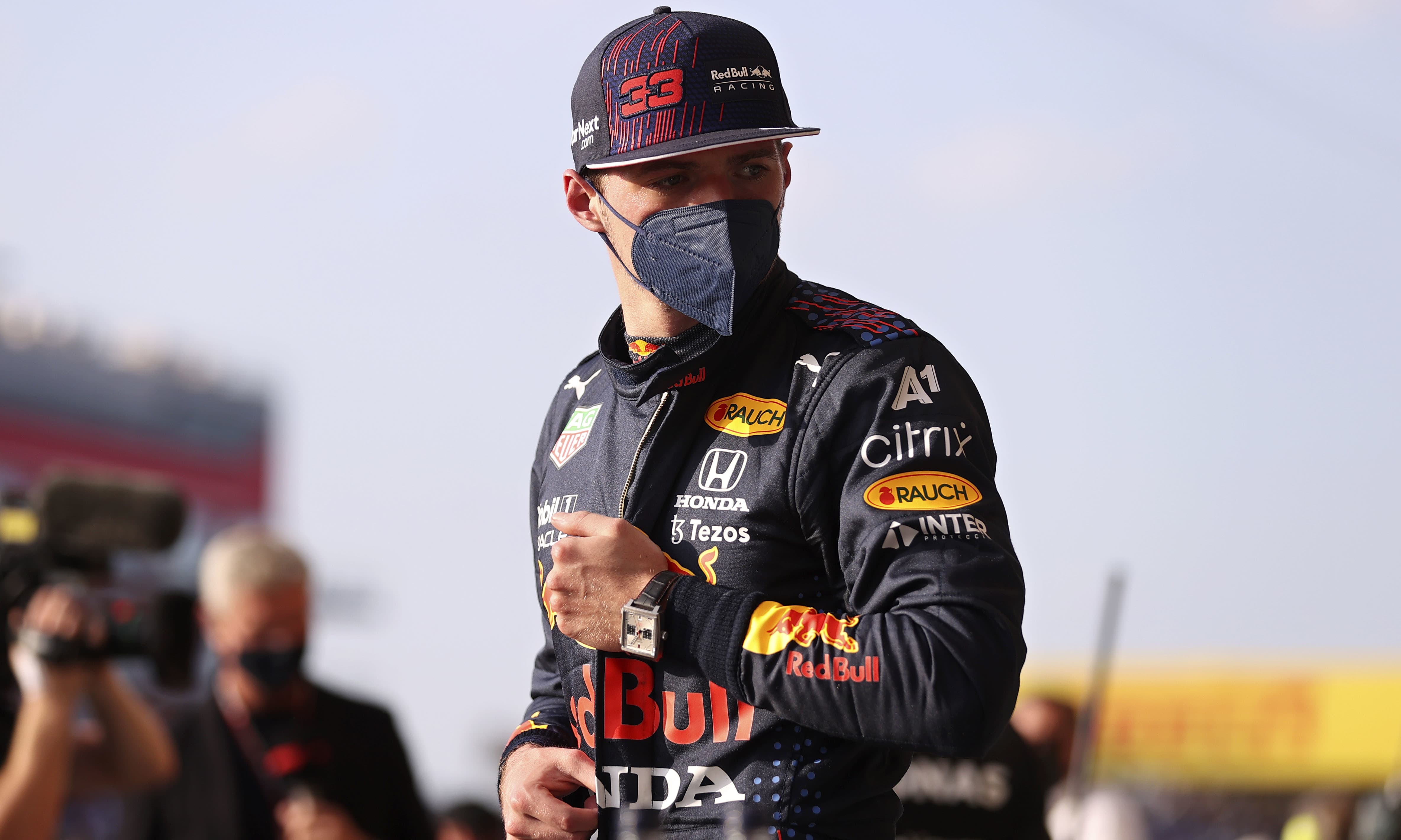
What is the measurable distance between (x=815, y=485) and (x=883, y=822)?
420mm

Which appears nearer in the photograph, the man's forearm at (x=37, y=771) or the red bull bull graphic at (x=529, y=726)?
the red bull bull graphic at (x=529, y=726)

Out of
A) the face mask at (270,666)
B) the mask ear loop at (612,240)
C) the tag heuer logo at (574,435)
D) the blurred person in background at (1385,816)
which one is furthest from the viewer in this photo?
the blurred person in background at (1385,816)

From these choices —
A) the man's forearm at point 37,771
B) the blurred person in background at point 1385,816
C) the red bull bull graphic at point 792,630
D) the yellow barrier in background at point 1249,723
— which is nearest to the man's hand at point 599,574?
the red bull bull graphic at point 792,630

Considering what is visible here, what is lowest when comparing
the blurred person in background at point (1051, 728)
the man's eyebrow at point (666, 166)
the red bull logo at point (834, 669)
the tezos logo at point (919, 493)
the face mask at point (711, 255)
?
the blurred person in background at point (1051, 728)

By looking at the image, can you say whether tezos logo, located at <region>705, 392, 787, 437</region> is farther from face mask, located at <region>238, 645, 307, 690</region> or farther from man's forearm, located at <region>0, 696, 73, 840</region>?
man's forearm, located at <region>0, 696, 73, 840</region>

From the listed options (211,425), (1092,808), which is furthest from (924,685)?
(211,425)

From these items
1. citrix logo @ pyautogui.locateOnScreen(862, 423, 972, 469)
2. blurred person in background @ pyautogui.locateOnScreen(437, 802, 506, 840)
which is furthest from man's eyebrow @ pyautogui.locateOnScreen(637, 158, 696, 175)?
blurred person in background @ pyautogui.locateOnScreen(437, 802, 506, 840)

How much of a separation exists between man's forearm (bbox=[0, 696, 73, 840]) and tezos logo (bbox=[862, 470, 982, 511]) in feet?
9.87

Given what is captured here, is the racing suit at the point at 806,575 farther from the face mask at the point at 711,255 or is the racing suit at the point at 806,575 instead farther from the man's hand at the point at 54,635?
the man's hand at the point at 54,635

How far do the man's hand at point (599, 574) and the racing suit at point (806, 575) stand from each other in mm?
50

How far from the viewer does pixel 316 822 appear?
377 cm

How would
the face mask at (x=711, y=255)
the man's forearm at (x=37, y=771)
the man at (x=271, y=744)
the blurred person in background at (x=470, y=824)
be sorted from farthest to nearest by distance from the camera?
the blurred person in background at (x=470, y=824) < the man at (x=271, y=744) < the man's forearm at (x=37, y=771) < the face mask at (x=711, y=255)

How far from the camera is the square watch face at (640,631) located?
5.16 ft

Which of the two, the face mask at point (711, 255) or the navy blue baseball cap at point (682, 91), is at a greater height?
the navy blue baseball cap at point (682, 91)
